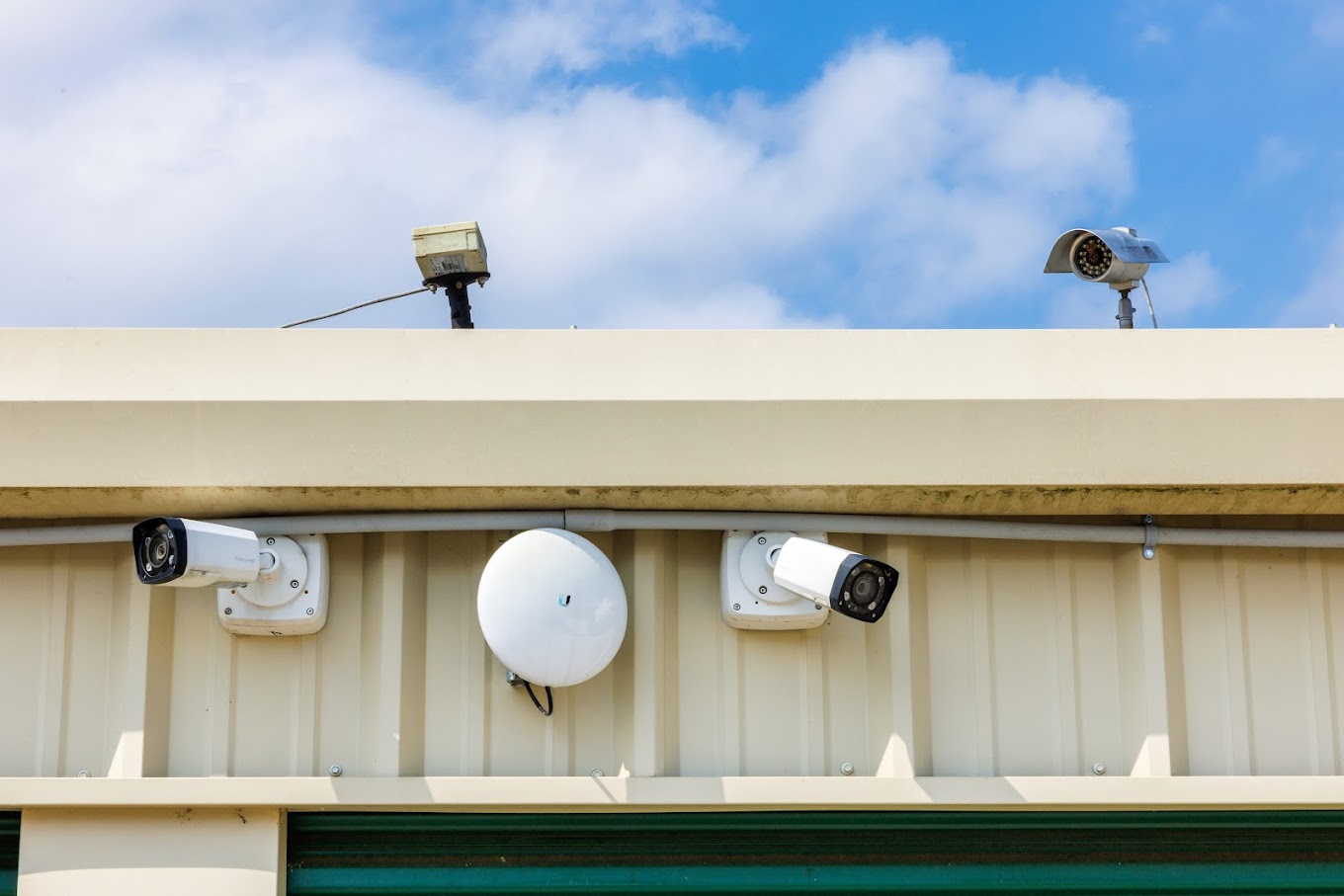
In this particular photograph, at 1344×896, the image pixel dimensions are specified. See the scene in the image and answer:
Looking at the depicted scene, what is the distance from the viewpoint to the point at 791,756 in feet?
11.7

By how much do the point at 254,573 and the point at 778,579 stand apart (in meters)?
Result: 1.45

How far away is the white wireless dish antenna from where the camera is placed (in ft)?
10.7

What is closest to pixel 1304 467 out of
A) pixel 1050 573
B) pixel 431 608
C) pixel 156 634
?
pixel 1050 573

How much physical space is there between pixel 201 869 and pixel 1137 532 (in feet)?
9.42

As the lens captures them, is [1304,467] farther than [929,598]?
No

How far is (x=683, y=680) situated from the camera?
3.61 meters

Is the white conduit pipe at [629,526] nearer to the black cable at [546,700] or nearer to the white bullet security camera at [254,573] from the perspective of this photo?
the white bullet security camera at [254,573]

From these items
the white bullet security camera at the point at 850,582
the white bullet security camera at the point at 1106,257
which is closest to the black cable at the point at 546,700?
the white bullet security camera at the point at 850,582

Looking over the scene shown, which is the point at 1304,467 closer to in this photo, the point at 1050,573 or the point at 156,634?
the point at 1050,573

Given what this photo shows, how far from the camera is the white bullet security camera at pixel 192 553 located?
3.09 meters

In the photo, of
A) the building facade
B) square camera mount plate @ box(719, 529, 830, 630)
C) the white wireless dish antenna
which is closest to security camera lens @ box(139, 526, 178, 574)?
the building facade

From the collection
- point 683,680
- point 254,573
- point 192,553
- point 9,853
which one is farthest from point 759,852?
point 9,853

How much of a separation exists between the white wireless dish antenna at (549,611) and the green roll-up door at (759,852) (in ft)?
1.63

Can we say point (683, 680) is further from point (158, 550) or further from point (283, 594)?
point (158, 550)
